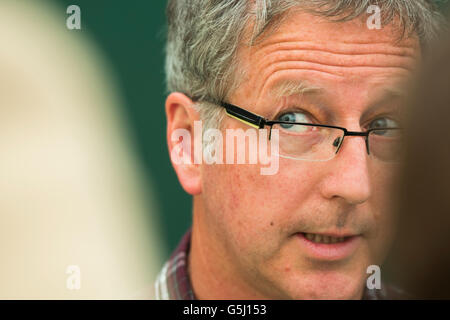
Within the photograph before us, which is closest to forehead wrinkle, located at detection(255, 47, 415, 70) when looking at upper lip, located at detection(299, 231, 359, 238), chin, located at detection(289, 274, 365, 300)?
upper lip, located at detection(299, 231, 359, 238)

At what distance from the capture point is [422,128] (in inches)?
41.9

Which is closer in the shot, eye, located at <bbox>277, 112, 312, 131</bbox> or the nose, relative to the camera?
the nose

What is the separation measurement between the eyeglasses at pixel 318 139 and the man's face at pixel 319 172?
2 cm

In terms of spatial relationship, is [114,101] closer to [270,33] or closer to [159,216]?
[159,216]

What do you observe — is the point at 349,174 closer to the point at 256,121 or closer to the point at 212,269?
the point at 256,121

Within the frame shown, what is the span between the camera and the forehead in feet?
6.02

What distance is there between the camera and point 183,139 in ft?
7.07

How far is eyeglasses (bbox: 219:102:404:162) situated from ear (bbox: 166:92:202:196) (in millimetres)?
298

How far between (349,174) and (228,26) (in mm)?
653

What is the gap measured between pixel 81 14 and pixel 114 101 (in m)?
0.49

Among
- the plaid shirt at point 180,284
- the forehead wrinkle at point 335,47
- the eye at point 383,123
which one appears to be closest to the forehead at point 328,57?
the forehead wrinkle at point 335,47

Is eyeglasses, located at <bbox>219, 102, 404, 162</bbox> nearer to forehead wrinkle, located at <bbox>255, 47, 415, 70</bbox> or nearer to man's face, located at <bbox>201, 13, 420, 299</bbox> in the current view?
man's face, located at <bbox>201, 13, 420, 299</bbox>
